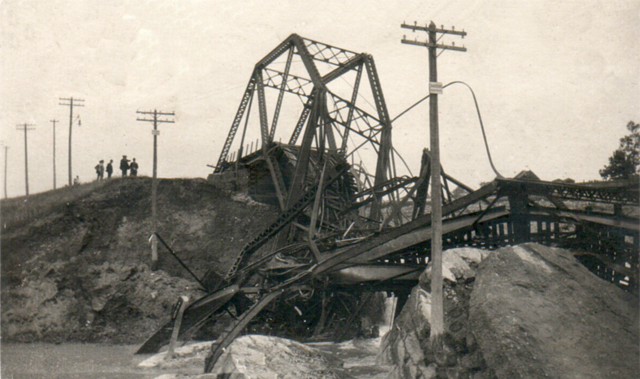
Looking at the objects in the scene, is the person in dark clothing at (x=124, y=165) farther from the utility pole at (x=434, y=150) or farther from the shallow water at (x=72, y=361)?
the utility pole at (x=434, y=150)

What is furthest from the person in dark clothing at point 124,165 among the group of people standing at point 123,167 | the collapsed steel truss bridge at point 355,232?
the collapsed steel truss bridge at point 355,232

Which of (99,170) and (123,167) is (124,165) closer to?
(123,167)

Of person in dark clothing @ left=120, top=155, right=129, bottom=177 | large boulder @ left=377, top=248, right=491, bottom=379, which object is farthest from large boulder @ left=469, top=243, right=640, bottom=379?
person in dark clothing @ left=120, top=155, right=129, bottom=177

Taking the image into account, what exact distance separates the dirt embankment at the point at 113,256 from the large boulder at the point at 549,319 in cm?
1492

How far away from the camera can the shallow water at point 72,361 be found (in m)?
13.4

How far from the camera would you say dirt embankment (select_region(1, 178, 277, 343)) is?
18.9 m

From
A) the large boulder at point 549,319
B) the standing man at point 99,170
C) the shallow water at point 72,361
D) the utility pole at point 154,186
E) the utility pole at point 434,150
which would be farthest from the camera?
the standing man at point 99,170

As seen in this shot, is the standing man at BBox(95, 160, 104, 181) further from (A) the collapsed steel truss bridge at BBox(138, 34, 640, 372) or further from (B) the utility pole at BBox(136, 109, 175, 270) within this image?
(A) the collapsed steel truss bridge at BBox(138, 34, 640, 372)

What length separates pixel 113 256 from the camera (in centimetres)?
2139

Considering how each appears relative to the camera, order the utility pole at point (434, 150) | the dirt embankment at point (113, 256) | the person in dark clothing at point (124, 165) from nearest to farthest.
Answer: the utility pole at point (434, 150), the dirt embankment at point (113, 256), the person in dark clothing at point (124, 165)

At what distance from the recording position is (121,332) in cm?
1880

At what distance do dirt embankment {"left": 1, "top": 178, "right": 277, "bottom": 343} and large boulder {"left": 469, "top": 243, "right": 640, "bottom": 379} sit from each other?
14920 millimetres

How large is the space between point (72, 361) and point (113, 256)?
6.48 m

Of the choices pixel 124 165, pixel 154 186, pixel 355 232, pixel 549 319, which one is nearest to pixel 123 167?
pixel 124 165
